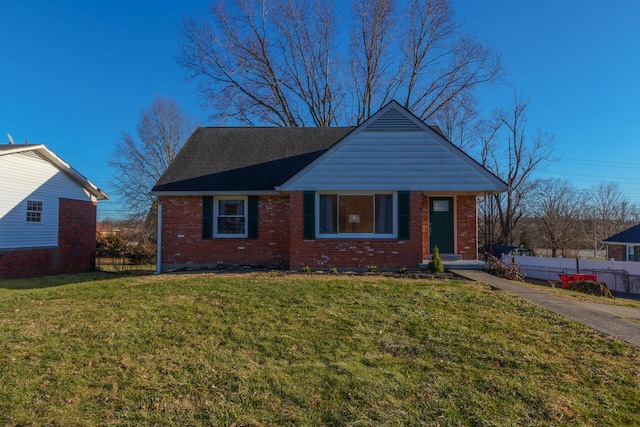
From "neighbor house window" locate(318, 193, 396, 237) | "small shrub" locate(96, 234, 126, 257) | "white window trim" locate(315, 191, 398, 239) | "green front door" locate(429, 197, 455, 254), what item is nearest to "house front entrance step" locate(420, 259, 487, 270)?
"green front door" locate(429, 197, 455, 254)

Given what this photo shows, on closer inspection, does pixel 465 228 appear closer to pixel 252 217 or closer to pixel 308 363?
pixel 252 217

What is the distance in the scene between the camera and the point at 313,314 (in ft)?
19.3

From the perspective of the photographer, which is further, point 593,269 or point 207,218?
point 593,269

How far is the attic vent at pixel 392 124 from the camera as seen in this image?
424 inches

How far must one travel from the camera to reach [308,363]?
4.15 metres

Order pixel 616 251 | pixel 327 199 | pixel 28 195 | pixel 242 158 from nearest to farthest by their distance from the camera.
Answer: pixel 327 199, pixel 242 158, pixel 28 195, pixel 616 251

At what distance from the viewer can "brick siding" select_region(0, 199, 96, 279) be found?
14.0 metres

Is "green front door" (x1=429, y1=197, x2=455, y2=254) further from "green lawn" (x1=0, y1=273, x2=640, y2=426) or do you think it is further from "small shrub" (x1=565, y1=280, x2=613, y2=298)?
"green lawn" (x1=0, y1=273, x2=640, y2=426)

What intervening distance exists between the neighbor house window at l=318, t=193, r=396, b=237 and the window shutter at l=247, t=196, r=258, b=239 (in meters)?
2.44

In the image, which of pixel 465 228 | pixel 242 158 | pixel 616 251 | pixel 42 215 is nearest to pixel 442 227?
pixel 465 228

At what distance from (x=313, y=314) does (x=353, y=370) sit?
201 cm

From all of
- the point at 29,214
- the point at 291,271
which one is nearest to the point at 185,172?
the point at 291,271

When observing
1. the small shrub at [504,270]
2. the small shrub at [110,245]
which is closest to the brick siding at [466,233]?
the small shrub at [504,270]

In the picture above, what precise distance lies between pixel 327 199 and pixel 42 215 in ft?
43.2
